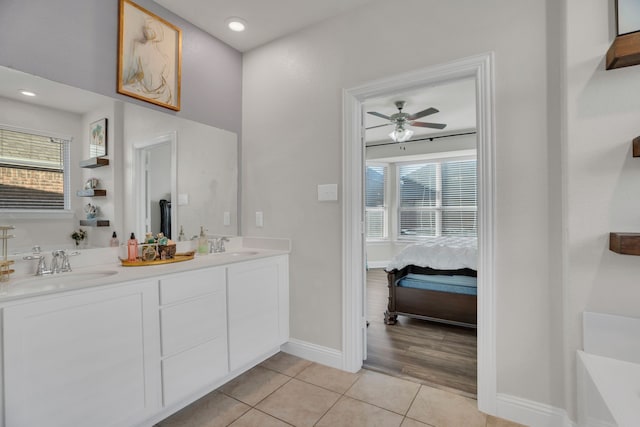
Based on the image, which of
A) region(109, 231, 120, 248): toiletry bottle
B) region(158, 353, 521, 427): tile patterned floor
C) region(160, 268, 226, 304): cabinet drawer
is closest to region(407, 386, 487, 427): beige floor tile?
region(158, 353, 521, 427): tile patterned floor

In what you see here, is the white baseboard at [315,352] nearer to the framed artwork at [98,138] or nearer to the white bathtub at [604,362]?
the white bathtub at [604,362]

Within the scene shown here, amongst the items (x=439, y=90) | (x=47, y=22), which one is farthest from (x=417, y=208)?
(x=47, y=22)

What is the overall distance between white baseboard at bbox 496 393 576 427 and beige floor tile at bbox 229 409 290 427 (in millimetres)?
1213

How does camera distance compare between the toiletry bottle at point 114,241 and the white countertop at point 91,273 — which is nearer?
the white countertop at point 91,273

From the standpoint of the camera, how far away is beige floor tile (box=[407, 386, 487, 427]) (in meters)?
1.71

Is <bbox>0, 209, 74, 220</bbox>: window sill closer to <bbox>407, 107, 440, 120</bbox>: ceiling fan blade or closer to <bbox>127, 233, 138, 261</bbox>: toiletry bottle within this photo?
<bbox>127, 233, 138, 261</bbox>: toiletry bottle

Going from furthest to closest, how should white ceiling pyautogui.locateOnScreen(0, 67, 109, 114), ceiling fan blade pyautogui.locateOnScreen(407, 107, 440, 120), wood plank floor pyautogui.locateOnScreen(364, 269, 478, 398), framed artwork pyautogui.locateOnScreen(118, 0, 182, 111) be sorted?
1. ceiling fan blade pyautogui.locateOnScreen(407, 107, 440, 120)
2. wood plank floor pyautogui.locateOnScreen(364, 269, 478, 398)
3. framed artwork pyautogui.locateOnScreen(118, 0, 182, 111)
4. white ceiling pyautogui.locateOnScreen(0, 67, 109, 114)

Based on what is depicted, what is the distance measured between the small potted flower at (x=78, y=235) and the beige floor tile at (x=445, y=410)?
213cm

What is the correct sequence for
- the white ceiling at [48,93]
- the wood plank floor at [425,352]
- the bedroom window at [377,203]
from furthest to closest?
the bedroom window at [377,203] < the wood plank floor at [425,352] < the white ceiling at [48,93]

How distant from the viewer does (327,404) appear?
188cm

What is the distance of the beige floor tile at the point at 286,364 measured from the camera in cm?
228

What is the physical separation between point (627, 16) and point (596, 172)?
2.24 ft

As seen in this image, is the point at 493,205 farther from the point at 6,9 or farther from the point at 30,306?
the point at 6,9

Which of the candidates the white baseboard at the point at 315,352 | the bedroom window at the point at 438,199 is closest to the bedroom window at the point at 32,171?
the white baseboard at the point at 315,352
